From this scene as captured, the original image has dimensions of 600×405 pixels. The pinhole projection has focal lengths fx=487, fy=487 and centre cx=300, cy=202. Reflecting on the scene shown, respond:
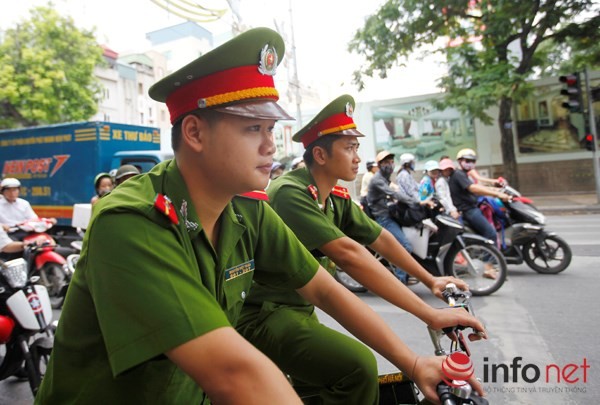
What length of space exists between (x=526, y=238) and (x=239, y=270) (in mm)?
5403

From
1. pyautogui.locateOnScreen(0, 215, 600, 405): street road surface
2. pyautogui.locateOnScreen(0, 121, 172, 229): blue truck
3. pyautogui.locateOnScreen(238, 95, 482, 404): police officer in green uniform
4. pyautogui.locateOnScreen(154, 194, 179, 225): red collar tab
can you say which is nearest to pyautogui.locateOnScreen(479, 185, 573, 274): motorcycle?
pyautogui.locateOnScreen(0, 215, 600, 405): street road surface

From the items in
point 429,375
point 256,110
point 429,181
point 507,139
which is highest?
point 507,139

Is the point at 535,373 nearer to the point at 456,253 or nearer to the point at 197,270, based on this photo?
the point at 456,253

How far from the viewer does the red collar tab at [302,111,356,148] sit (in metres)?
2.50

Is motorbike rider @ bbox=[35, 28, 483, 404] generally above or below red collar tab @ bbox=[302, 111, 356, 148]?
below

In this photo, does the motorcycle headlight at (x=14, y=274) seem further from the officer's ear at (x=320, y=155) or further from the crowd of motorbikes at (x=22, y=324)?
the officer's ear at (x=320, y=155)

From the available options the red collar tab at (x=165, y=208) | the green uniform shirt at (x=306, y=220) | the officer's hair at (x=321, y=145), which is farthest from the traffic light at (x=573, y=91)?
the red collar tab at (x=165, y=208)

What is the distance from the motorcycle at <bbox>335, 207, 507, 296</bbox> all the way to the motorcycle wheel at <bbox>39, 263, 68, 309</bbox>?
3401 mm

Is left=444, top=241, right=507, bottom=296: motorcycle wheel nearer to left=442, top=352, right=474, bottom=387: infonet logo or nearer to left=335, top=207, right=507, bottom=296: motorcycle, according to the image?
left=335, top=207, right=507, bottom=296: motorcycle

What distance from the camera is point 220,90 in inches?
50.1

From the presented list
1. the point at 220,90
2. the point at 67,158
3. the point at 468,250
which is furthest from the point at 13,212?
the point at 220,90

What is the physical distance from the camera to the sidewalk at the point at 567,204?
12852mm

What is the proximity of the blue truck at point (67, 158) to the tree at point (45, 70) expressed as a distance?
6.73m

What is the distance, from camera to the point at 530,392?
9.84 ft
